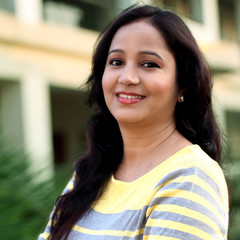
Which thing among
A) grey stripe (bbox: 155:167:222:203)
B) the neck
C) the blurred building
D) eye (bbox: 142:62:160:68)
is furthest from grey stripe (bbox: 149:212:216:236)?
the blurred building

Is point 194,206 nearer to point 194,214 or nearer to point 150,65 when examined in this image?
point 194,214

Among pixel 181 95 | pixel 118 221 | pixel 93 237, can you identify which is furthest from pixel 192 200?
pixel 181 95

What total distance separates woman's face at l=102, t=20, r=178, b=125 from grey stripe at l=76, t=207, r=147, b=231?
1.11 ft

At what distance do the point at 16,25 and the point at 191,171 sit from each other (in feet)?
21.1

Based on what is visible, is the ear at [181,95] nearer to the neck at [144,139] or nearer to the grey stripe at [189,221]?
the neck at [144,139]

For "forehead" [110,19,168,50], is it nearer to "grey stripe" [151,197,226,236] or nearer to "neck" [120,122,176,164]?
"neck" [120,122,176,164]

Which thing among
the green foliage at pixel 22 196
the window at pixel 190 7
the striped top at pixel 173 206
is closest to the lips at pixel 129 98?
the striped top at pixel 173 206

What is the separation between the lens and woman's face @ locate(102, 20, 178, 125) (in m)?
1.93

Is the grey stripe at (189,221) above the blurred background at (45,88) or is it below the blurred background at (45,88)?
above

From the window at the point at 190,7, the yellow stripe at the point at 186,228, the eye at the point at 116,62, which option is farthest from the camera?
the window at the point at 190,7

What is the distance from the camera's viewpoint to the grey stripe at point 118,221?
178 centimetres

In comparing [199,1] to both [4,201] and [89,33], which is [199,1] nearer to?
[89,33]

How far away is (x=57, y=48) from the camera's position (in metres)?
8.46

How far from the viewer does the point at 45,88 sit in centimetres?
848
